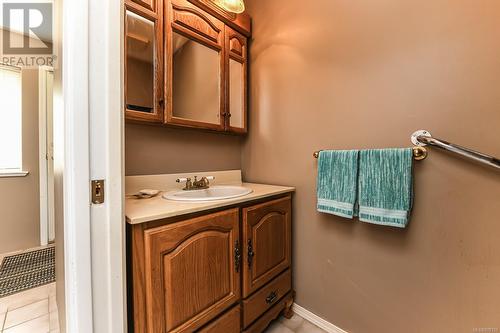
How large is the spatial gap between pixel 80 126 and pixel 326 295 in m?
1.45

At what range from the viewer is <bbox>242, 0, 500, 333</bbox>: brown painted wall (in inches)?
32.8

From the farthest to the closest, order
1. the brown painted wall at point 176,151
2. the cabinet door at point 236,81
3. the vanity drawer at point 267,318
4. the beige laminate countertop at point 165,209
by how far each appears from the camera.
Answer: the cabinet door at point 236,81
the brown painted wall at point 176,151
the vanity drawer at point 267,318
the beige laminate countertop at point 165,209

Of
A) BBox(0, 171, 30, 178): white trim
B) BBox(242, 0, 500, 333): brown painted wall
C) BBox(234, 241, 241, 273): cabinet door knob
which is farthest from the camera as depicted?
BBox(0, 171, 30, 178): white trim

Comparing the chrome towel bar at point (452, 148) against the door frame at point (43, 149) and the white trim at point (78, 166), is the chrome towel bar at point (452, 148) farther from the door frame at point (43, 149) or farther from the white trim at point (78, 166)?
the door frame at point (43, 149)

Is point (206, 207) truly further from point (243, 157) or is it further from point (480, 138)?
point (480, 138)

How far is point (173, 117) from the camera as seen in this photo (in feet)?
4.02

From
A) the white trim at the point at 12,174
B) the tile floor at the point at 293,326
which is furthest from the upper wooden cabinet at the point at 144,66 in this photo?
the white trim at the point at 12,174

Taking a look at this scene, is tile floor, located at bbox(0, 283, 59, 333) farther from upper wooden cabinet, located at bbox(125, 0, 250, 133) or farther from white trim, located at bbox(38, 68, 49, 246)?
upper wooden cabinet, located at bbox(125, 0, 250, 133)

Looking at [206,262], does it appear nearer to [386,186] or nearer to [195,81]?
Answer: [386,186]

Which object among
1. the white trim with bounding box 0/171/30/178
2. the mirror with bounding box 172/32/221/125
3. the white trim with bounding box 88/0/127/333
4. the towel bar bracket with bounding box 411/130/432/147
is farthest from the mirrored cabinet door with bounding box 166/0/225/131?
the white trim with bounding box 0/171/30/178

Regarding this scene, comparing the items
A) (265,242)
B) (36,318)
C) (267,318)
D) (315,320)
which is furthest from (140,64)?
(315,320)

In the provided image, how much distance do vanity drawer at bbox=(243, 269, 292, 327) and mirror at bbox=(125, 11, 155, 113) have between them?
3.77 ft

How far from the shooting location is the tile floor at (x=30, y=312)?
4.07 ft

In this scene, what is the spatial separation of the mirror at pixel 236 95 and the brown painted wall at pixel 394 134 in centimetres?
22
